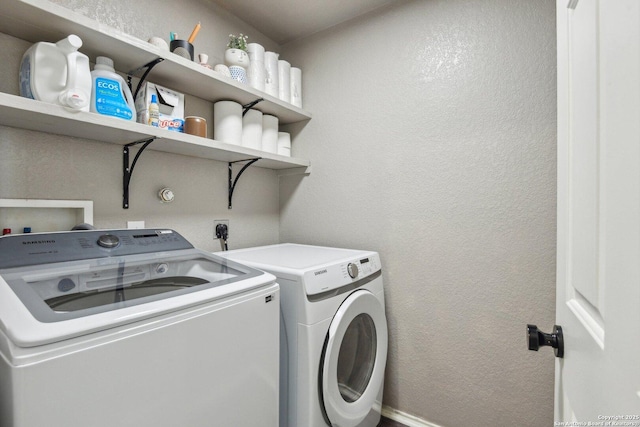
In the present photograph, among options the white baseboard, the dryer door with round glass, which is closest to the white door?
the dryer door with round glass

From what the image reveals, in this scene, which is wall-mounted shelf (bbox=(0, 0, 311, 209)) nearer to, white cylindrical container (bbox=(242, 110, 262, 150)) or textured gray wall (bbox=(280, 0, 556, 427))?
white cylindrical container (bbox=(242, 110, 262, 150))

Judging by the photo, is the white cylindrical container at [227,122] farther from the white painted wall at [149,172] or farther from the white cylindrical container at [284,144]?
the white cylindrical container at [284,144]

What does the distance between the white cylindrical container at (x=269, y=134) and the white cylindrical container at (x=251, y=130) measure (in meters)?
0.10

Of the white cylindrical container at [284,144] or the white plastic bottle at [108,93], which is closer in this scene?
the white plastic bottle at [108,93]

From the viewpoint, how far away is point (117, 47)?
1.22 meters

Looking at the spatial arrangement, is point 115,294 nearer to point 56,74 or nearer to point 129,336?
point 129,336

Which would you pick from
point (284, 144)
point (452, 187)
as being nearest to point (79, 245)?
point (284, 144)

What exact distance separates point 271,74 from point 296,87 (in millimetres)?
246

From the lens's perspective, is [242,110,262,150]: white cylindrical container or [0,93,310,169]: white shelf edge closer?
[0,93,310,169]: white shelf edge

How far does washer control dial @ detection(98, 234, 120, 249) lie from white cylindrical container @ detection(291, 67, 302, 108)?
1.39 m

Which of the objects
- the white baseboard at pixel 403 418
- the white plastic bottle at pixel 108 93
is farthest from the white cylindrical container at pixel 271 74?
the white baseboard at pixel 403 418

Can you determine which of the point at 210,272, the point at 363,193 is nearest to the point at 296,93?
the point at 363,193

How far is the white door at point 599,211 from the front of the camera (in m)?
0.37

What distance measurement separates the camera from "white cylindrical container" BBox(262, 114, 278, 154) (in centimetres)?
197
